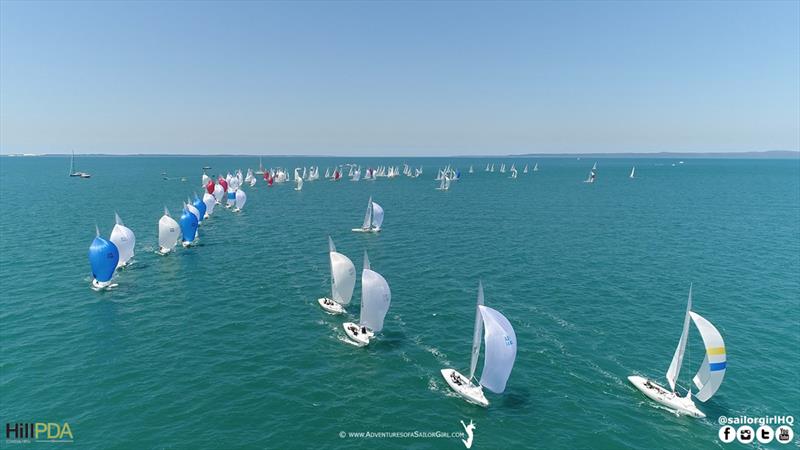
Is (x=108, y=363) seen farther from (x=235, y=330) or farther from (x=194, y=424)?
(x=194, y=424)

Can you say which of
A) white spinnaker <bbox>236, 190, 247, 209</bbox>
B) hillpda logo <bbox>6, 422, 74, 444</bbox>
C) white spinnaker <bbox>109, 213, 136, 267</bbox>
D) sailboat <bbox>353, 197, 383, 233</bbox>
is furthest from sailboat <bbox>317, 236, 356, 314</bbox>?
white spinnaker <bbox>236, 190, 247, 209</bbox>

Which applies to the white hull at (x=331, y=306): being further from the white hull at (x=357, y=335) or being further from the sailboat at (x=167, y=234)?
the sailboat at (x=167, y=234)

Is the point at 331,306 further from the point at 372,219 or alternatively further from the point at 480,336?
the point at 372,219

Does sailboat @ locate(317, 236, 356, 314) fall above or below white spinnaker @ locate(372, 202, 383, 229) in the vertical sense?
below

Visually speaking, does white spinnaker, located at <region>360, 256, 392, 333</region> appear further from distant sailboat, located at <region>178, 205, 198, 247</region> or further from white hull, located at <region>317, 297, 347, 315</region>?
distant sailboat, located at <region>178, 205, 198, 247</region>

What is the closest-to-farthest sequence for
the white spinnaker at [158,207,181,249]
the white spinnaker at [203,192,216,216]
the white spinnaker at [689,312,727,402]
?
1. the white spinnaker at [689,312,727,402]
2. the white spinnaker at [158,207,181,249]
3. the white spinnaker at [203,192,216,216]

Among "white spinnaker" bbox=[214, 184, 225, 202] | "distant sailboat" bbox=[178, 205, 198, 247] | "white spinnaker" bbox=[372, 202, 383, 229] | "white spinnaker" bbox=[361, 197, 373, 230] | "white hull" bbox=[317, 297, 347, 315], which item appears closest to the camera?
"white hull" bbox=[317, 297, 347, 315]

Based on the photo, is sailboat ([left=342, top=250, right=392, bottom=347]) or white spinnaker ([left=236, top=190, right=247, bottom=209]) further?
white spinnaker ([left=236, top=190, right=247, bottom=209])

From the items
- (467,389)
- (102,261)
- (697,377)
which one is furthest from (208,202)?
(697,377)
